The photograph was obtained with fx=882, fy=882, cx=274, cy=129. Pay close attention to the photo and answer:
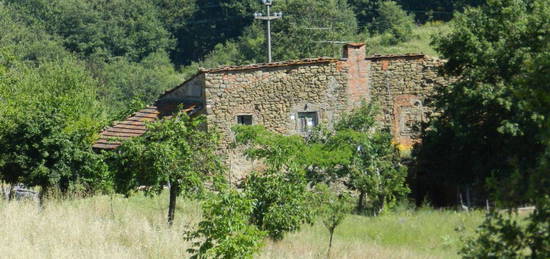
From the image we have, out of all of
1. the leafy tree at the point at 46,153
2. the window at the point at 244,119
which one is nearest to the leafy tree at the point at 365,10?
the window at the point at 244,119

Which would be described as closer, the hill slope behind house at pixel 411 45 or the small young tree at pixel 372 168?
the small young tree at pixel 372 168

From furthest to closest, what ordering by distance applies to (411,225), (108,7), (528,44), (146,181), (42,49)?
(108,7) → (42,49) → (528,44) → (411,225) → (146,181)

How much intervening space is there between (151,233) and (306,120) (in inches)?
448

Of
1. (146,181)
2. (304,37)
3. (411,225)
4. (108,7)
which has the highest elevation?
(108,7)

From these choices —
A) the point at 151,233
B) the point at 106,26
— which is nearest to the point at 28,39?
the point at 106,26

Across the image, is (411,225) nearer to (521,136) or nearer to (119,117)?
(521,136)

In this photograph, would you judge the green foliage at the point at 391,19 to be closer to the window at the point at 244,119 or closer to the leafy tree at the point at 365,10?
the leafy tree at the point at 365,10

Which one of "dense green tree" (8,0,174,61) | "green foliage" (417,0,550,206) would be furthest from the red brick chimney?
"dense green tree" (8,0,174,61)

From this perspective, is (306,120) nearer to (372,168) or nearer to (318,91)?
(318,91)

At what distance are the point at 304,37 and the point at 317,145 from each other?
96.1ft

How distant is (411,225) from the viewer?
18484mm

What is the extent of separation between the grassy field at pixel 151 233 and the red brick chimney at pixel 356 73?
494 cm

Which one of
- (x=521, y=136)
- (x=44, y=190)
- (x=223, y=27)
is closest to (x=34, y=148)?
(x=44, y=190)

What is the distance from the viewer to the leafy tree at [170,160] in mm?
15703
